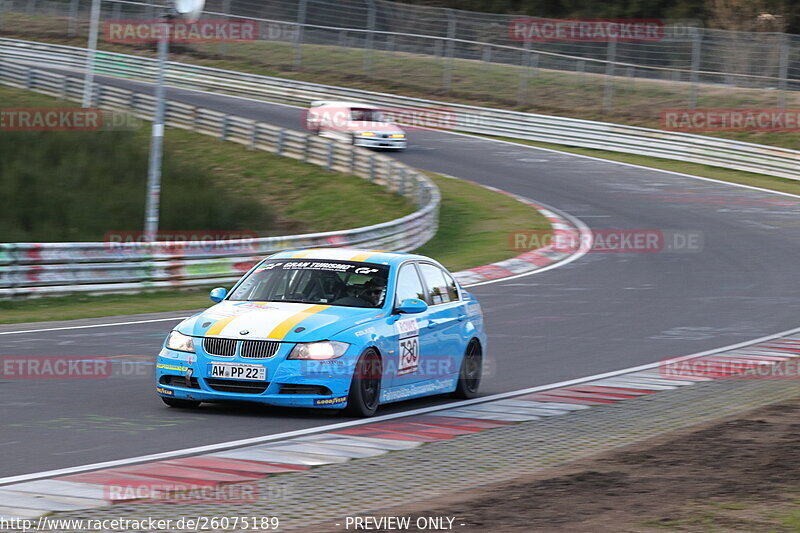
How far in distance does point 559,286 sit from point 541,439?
12.2 metres

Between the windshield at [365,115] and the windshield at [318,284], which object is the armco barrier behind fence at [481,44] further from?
the windshield at [318,284]

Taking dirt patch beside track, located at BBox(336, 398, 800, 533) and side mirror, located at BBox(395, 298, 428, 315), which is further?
side mirror, located at BBox(395, 298, 428, 315)

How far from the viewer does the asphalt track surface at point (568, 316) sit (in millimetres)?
8703

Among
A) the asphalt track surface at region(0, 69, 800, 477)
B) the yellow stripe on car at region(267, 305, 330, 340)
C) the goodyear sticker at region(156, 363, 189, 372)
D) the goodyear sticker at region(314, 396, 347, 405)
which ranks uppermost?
the yellow stripe on car at region(267, 305, 330, 340)

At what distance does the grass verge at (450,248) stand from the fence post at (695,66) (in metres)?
12.3

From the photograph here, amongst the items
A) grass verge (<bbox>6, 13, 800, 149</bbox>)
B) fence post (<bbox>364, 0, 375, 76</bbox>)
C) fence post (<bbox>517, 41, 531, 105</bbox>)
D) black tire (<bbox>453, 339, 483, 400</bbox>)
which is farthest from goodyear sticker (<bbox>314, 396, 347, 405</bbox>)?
fence post (<bbox>364, 0, 375, 76</bbox>)

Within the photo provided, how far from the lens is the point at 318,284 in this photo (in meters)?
10.2

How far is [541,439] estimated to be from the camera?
8.95m

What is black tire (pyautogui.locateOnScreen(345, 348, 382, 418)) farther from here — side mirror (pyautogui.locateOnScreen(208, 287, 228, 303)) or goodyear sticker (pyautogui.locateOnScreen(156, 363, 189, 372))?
side mirror (pyautogui.locateOnScreen(208, 287, 228, 303))

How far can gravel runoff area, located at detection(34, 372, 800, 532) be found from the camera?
6.14 metres

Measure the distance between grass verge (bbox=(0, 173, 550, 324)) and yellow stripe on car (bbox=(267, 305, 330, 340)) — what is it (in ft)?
24.0

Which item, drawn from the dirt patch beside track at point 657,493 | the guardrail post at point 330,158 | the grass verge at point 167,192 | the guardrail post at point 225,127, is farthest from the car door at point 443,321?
the guardrail post at point 225,127

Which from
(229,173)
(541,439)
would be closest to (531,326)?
(541,439)

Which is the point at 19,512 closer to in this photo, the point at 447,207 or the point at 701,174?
the point at 447,207
